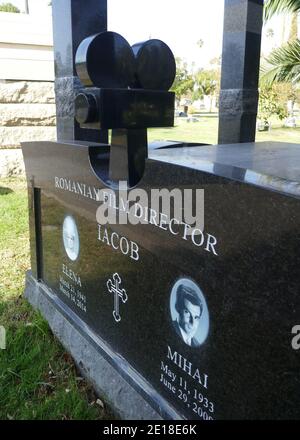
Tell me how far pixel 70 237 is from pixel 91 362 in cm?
73

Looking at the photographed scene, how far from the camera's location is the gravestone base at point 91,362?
204 cm

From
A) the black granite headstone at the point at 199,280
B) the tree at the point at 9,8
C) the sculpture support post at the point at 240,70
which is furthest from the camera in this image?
the tree at the point at 9,8

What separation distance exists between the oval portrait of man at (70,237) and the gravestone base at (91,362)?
40cm

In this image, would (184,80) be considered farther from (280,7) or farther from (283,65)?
(280,7)

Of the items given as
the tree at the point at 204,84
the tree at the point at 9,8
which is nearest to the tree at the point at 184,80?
the tree at the point at 204,84

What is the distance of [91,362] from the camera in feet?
7.91

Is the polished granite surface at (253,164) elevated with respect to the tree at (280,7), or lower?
lower

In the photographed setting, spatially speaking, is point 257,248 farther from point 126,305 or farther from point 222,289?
point 126,305

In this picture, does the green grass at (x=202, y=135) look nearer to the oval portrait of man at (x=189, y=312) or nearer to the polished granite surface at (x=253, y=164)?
the polished granite surface at (x=253, y=164)

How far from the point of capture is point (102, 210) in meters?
2.24

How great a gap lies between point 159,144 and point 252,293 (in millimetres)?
1441

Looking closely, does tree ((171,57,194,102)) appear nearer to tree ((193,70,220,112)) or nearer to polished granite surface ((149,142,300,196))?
tree ((193,70,220,112))

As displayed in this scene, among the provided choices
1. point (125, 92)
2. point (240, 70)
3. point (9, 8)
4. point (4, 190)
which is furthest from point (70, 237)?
point (9, 8)

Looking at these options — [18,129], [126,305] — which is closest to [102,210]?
[126,305]
